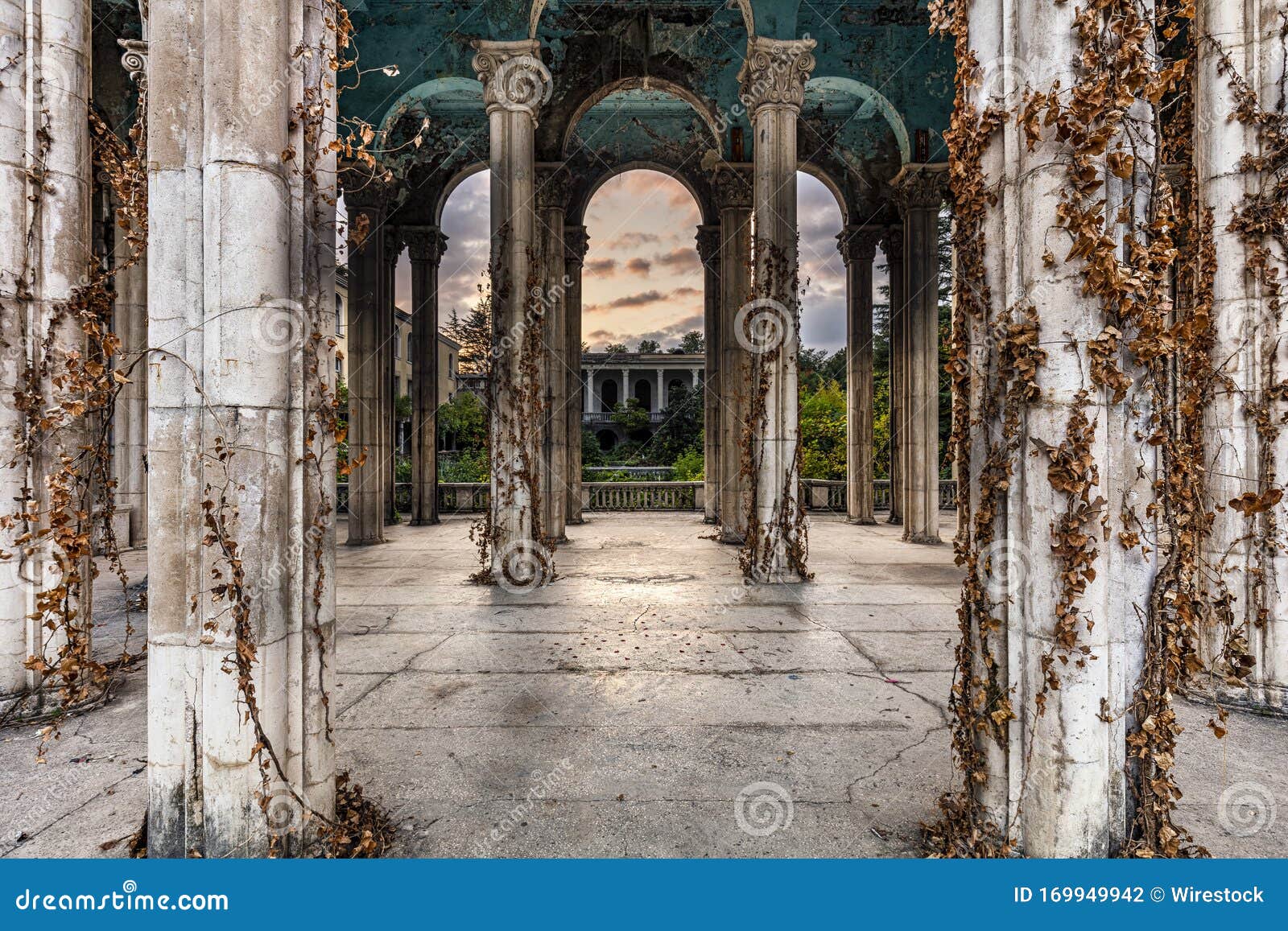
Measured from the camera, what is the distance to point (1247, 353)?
Answer: 12.9 ft

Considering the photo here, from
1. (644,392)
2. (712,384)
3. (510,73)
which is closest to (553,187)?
(510,73)

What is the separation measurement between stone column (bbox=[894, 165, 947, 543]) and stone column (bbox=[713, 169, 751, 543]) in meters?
2.85

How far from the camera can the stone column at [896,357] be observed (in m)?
13.0

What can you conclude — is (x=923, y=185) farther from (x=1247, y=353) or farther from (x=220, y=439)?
(x=220, y=439)

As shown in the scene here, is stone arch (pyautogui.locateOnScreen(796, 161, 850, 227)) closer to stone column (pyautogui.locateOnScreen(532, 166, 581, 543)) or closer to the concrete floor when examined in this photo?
stone column (pyautogui.locateOnScreen(532, 166, 581, 543))

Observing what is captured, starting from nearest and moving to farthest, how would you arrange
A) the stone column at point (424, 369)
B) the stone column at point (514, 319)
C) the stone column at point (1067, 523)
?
the stone column at point (1067, 523), the stone column at point (514, 319), the stone column at point (424, 369)

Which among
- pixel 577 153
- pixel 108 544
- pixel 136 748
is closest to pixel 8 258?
pixel 108 544

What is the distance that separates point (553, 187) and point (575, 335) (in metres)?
3.54

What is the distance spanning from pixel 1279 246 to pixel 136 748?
7.00 meters

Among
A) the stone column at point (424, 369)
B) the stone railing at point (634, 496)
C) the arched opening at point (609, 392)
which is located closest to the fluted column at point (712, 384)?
the stone railing at point (634, 496)

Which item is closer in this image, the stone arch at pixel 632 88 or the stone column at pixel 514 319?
the stone column at pixel 514 319

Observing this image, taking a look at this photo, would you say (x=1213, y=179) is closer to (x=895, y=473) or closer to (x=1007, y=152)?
(x=1007, y=152)

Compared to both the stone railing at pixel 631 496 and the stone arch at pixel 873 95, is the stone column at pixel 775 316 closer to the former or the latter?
the stone arch at pixel 873 95

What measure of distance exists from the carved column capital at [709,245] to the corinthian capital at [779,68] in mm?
6262
